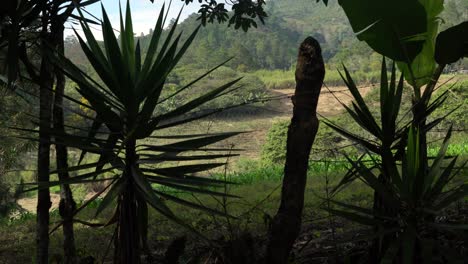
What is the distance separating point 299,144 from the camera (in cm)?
203

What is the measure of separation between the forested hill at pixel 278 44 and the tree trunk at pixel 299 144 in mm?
21043

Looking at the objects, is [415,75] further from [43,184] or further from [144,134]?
[43,184]

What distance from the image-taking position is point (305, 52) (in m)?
2.04

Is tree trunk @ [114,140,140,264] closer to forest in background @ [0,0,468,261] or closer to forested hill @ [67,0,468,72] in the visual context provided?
forest in background @ [0,0,468,261]

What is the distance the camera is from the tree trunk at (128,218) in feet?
6.56

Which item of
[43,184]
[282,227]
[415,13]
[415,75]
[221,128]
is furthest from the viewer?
[221,128]

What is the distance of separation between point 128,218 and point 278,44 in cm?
6910

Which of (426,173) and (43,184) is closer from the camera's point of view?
(43,184)

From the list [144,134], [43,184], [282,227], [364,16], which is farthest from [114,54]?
[364,16]

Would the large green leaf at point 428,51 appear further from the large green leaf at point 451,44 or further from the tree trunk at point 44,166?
the tree trunk at point 44,166

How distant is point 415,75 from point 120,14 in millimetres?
1392

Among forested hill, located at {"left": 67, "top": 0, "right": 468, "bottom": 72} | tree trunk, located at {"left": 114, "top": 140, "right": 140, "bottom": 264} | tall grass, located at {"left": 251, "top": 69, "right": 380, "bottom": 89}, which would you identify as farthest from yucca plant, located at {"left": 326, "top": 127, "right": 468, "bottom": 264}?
tall grass, located at {"left": 251, "top": 69, "right": 380, "bottom": 89}

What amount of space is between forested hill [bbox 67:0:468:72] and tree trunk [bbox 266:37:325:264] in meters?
21.0

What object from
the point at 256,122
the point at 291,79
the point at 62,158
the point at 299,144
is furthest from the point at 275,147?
the point at 291,79
